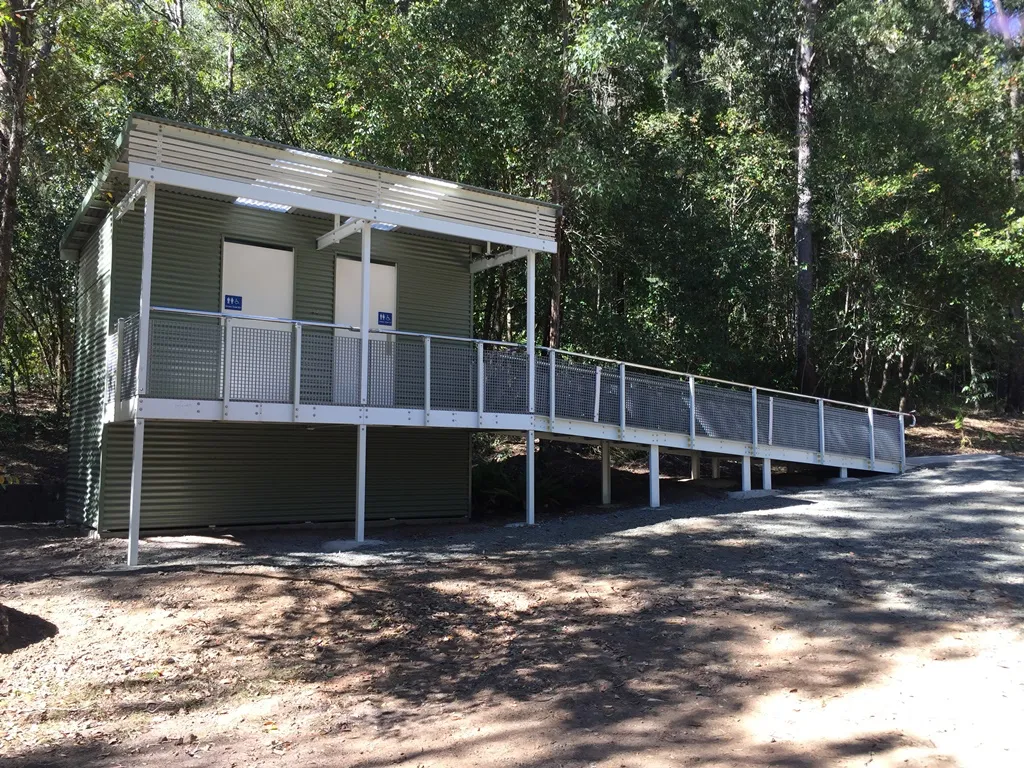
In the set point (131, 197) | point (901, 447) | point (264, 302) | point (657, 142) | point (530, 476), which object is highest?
point (657, 142)

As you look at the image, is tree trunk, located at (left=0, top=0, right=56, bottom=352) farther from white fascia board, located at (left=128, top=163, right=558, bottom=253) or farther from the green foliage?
the green foliage

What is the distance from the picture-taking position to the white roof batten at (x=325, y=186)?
995 centimetres

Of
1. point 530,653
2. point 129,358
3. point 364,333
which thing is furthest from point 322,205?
point 530,653

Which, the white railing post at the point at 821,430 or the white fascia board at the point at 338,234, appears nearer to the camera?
the white fascia board at the point at 338,234

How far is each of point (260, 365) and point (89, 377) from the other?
4405 mm

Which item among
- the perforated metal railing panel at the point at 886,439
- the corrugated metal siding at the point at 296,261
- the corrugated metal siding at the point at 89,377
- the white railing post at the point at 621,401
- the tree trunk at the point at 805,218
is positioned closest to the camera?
the corrugated metal siding at the point at 296,261

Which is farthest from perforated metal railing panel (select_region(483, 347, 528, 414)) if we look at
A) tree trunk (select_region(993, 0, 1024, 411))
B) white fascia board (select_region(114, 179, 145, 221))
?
tree trunk (select_region(993, 0, 1024, 411))

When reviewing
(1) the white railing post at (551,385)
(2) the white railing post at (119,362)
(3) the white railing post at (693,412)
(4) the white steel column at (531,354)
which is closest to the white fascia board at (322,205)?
(4) the white steel column at (531,354)

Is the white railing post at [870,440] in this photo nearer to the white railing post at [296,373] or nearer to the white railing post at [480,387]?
the white railing post at [480,387]

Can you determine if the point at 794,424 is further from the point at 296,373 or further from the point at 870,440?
the point at 296,373

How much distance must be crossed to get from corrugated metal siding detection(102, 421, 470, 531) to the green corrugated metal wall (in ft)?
0.05

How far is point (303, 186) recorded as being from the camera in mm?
11117

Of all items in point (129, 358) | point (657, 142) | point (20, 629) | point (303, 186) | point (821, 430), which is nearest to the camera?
point (20, 629)

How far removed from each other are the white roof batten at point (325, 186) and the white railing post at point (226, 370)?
1671 millimetres
